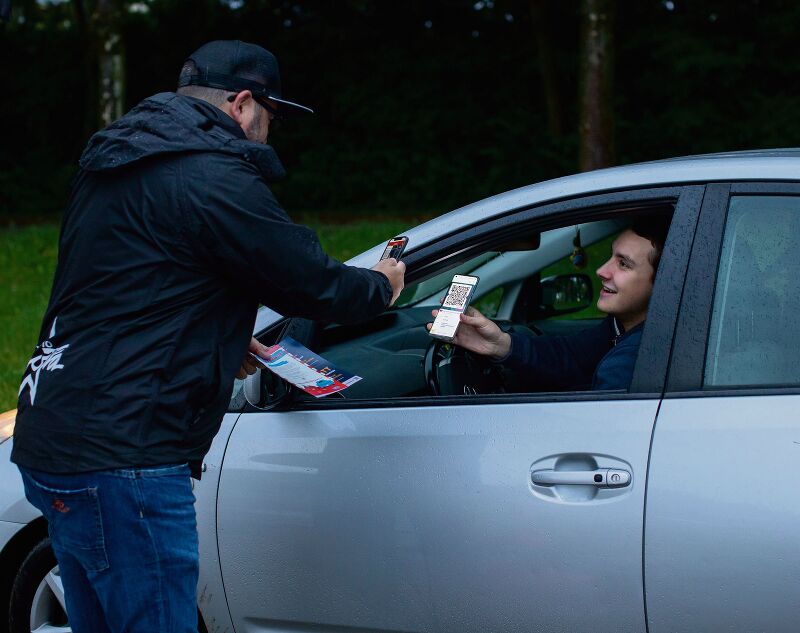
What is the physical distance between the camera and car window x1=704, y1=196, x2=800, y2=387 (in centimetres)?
243

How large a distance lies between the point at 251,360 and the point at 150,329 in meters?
0.46

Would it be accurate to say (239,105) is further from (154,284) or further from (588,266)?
(588,266)

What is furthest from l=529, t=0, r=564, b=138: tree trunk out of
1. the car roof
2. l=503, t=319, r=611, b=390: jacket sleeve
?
the car roof

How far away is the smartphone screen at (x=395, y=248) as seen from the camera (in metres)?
2.70

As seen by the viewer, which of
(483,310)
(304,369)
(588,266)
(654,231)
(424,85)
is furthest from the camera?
(424,85)

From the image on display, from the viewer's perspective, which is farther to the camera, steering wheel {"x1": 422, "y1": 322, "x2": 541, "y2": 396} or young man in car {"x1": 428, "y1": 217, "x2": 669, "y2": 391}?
steering wheel {"x1": 422, "y1": 322, "x2": 541, "y2": 396}

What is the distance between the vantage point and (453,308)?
2.76m

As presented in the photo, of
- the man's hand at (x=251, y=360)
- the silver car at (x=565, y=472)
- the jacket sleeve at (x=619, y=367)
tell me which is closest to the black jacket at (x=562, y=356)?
the jacket sleeve at (x=619, y=367)

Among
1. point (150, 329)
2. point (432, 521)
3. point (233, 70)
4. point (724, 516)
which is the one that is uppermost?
point (233, 70)

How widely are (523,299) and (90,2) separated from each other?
18022mm

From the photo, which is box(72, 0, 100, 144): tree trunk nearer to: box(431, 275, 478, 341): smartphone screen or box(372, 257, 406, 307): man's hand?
box(431, 275, 478, 341): smartphone screen

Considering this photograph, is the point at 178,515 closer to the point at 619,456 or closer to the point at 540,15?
the point at 619,456

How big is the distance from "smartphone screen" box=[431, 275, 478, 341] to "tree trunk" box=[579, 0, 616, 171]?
985cm

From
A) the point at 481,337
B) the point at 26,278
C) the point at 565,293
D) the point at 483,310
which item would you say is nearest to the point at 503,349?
the point at 481,337
